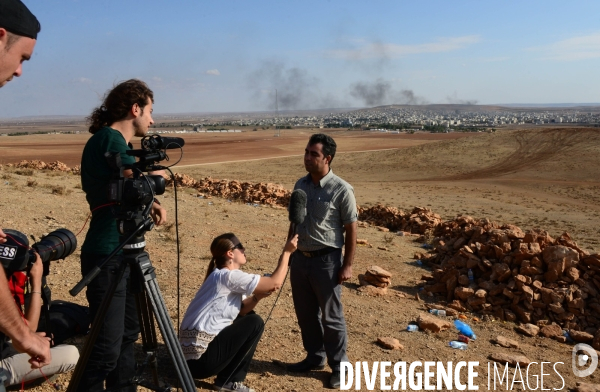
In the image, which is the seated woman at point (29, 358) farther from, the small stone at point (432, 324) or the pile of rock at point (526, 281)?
the pile of rock at point (526, 281)

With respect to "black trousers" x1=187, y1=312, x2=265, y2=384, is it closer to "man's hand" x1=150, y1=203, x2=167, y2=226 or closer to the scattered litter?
"man's hand" x1=150, y1=203, x2=167, y2=226

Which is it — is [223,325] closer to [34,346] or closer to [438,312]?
[34,346]

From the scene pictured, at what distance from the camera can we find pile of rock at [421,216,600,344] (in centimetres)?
698

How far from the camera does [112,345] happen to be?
3.18m

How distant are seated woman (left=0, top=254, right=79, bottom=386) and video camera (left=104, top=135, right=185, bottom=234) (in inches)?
19.2

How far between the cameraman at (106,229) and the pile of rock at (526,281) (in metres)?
5.14

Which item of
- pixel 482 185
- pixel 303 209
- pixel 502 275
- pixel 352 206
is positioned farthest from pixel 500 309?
pixel 482 185

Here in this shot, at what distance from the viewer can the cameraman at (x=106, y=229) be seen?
3152 mm

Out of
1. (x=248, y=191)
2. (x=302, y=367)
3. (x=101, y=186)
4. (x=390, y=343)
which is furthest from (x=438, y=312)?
(x=248, y=191)

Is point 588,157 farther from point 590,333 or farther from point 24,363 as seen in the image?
point 24,363

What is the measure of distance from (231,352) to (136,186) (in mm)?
1760

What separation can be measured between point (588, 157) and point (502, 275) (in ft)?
95.6

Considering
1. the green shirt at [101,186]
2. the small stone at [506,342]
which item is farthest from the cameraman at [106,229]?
the small stone at [506,342]

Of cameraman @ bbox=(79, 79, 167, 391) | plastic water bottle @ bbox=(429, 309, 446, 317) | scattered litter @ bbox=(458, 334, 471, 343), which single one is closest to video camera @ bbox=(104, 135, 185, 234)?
cameraman @ bbox=(79, 79, 167, 391)
